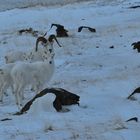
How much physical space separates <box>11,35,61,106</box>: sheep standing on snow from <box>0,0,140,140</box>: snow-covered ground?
42cm

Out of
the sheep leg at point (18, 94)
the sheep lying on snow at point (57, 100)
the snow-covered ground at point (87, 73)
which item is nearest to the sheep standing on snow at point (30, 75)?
the sheep leg at point (18, 94)

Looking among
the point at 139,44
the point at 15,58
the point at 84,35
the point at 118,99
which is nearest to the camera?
the point at 118,99

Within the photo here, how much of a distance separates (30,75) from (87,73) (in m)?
4.56

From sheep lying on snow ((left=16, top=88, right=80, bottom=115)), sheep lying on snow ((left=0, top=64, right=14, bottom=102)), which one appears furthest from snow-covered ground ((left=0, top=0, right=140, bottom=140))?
sheep lying on snow ((left=0, top=64, right=14, bottom=102))

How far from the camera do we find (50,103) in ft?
36.8

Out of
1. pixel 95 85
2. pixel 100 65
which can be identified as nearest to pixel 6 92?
pixel 95 85

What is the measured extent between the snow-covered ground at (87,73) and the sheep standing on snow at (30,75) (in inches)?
16.5

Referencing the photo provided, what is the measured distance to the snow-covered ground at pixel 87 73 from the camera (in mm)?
9141

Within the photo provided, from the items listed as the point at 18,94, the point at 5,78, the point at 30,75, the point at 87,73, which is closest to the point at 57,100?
the point at 18,94

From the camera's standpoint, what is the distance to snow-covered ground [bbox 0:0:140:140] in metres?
9.14

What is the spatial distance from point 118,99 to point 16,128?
4.01m

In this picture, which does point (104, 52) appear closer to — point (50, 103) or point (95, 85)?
point (95, 85)

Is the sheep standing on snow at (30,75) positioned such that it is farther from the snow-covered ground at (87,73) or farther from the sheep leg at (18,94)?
the snow-covered ground at (87,73)

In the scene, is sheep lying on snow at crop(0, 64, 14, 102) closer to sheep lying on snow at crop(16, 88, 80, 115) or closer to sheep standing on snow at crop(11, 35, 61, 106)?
sheep standing on snow at crop(11, 35, 61, 106)
